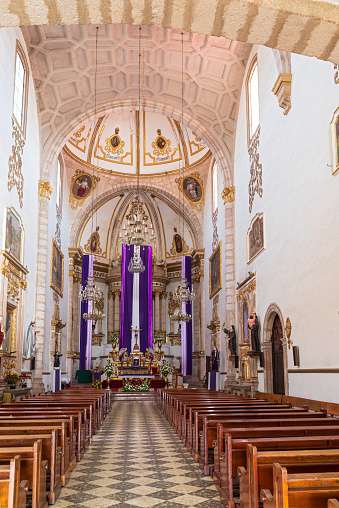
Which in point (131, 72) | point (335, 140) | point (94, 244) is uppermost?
point (131, 72)

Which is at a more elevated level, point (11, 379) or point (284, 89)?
point (284, 89)

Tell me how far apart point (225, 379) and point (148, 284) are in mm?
12466

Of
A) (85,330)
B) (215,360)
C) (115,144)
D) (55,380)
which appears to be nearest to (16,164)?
(55,380)

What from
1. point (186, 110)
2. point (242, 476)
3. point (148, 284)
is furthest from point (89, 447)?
point (148, 284)

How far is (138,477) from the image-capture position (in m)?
6.43

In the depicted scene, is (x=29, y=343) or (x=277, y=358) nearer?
(x=277, y=358)

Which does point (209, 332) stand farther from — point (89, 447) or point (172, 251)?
point (89, 447)

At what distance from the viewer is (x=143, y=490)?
5.75 meters

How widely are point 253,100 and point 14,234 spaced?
9.55m

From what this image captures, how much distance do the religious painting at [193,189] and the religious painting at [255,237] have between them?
38.9 ft

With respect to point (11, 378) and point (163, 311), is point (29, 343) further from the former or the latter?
point (163, 311)

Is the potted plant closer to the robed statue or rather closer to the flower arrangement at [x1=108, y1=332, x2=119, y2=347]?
the robed statue

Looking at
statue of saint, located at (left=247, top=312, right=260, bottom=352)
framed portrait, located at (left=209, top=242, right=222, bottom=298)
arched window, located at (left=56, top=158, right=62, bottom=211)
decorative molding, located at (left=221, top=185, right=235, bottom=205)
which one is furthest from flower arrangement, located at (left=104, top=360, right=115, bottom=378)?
statue of saint, located at (left=247, top=312, right=260, bottom=352)

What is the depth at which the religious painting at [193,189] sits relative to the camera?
1131 inches
